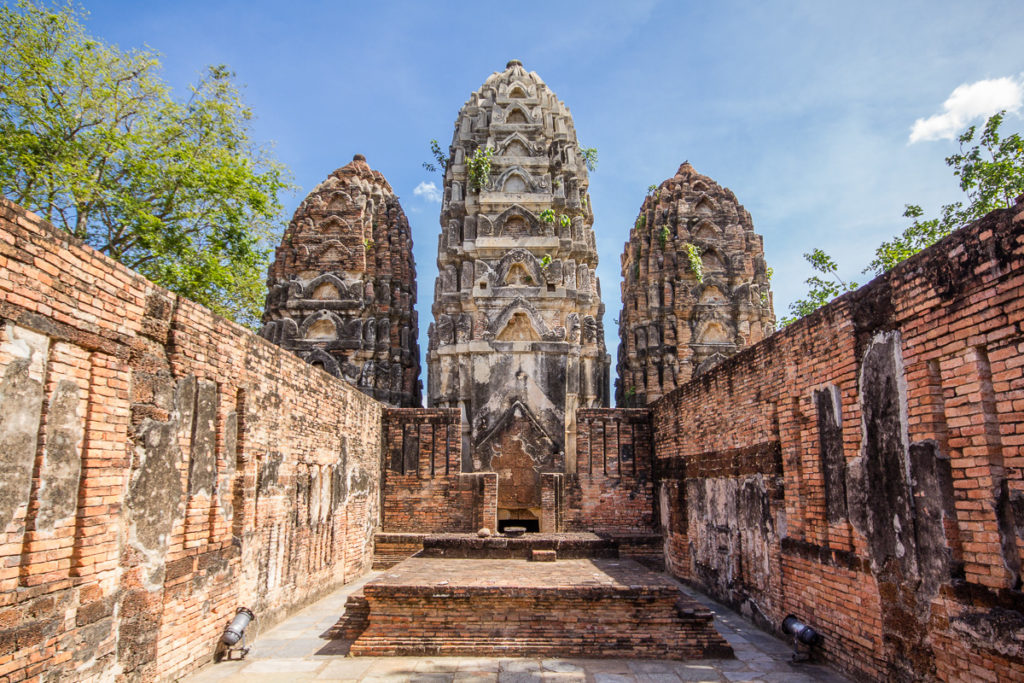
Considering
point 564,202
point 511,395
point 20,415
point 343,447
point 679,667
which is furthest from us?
point 564,202

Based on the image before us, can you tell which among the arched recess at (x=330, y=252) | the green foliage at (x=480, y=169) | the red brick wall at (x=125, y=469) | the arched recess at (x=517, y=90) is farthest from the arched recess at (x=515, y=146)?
the red brick wall at (x=125, y=469)

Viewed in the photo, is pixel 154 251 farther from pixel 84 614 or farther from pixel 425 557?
pixel 84 614

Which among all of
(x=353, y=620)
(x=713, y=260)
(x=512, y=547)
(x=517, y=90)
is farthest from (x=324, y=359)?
(x=353, y=620)

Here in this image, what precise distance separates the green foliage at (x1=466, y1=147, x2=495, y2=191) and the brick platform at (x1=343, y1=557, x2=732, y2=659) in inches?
637

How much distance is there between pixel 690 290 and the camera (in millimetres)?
23750

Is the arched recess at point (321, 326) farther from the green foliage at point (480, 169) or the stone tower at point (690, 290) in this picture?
the stone tower at point (690, 290)

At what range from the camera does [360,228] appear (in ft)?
81.1

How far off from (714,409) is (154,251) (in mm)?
13405

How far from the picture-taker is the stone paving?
6.56m

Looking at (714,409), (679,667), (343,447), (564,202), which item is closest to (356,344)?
(564,202)

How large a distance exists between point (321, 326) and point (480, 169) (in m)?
7.68

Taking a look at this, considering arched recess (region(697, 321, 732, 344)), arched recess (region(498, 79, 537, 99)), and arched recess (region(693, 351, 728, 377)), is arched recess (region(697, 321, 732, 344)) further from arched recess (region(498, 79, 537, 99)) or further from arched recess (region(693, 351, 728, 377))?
arched recess (region(498, 79, 537, 99))

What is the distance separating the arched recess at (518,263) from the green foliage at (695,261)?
6.18 m

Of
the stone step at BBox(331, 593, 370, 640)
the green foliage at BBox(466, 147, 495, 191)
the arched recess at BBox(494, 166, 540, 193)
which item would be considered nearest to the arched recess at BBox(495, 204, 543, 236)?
the arched recess at BBox(494, 166, 540, 193)
